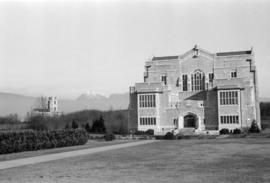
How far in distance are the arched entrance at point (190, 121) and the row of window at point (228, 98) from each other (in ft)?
17.4

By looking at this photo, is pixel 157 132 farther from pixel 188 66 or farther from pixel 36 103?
pixel 36 103

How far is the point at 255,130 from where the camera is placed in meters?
51.0

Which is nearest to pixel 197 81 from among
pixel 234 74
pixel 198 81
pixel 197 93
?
pixel 198 81

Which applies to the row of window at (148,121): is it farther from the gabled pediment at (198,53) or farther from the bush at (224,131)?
the gabled pediment at (198,53)

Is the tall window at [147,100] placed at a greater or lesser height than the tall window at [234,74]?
lesser

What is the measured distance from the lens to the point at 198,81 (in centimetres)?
6206

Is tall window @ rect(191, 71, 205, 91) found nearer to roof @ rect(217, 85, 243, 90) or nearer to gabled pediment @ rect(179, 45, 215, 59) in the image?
gabled pediment @ rect(179, 45, 215, 59)

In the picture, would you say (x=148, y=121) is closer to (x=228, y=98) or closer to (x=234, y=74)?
(x=228, y=98)

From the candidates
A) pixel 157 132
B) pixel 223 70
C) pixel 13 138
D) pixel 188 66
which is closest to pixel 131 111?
pixel 157 132

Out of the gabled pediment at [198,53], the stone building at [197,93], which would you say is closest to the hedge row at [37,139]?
the stone building at [197,93]

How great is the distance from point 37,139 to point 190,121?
110ft

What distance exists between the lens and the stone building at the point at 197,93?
2151 inches

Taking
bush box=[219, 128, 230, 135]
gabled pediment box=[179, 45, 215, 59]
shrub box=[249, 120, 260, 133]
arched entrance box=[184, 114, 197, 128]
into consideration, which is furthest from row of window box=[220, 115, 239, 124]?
gabled pediment box=[179, 45, 215, 59]

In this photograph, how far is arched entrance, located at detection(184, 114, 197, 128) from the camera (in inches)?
2260
